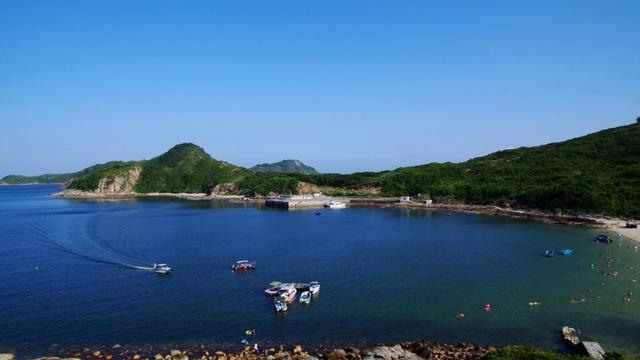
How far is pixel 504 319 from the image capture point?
41.2 metres

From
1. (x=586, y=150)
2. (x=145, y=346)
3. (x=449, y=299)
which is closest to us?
(x=145, y=346)

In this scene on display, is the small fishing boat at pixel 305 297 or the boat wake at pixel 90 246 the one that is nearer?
the small fishing boat at pixel 305 297

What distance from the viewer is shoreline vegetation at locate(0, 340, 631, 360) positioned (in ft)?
109

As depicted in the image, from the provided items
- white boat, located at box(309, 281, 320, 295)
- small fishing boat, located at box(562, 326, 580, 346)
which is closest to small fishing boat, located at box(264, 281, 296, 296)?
white boat, located at box(309, 281, 320, 295)

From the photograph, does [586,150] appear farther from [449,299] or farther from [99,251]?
[99,251]

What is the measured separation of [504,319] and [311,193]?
138615mm

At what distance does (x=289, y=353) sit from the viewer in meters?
35.0

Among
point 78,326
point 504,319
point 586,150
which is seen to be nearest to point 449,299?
point 504,319

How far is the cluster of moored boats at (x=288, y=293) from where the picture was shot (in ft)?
148

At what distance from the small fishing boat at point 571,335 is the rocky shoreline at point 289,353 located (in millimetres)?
6136

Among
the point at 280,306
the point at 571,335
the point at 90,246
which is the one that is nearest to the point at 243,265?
the point at 280,306

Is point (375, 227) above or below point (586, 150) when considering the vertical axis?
below

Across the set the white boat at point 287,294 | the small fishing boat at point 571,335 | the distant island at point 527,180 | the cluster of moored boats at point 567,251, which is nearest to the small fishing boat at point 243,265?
the white boat at point 287,294

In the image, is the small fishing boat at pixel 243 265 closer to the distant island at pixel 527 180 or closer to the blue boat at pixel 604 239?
the blue boat at pixel 604 239
